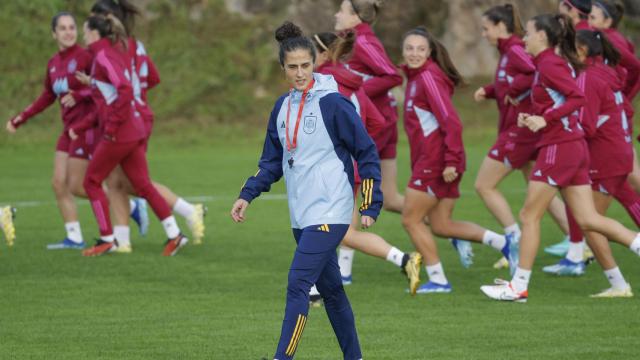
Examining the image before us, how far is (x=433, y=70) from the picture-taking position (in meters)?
9.68

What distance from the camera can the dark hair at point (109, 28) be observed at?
1159cm

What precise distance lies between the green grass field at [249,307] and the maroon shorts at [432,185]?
775 millimetres

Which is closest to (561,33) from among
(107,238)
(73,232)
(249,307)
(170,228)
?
(249,307)

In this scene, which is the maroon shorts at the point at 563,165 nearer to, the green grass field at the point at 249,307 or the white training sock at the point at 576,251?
the green grass field at the point at 249,307

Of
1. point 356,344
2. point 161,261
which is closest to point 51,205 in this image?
point 161,261

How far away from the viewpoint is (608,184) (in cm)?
1016

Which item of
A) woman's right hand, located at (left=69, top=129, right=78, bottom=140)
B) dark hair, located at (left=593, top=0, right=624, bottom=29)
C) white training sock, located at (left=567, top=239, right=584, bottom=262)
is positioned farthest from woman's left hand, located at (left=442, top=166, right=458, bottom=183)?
woman's right hand, located at (left=69, top=129, right=78, bottom=140)

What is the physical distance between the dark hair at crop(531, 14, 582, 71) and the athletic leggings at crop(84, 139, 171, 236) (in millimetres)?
4203

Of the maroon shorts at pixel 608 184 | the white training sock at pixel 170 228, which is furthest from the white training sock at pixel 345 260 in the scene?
the white training sock at pixel 170 228

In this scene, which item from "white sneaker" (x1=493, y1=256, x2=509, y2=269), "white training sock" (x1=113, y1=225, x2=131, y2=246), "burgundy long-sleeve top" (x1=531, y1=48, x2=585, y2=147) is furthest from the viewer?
"white training sock" (x1=113, y1=225, x2=131, y2=246)

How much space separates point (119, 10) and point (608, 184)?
4812 millimetres

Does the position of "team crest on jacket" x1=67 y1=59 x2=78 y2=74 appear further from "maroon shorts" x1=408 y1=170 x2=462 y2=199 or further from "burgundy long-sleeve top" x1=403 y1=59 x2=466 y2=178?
"maroon shorts" x1=408 y1=170 x2=462 y2=199

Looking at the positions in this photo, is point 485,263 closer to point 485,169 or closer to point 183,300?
point 485,169

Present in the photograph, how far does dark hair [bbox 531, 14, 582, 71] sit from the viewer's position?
910 cm
